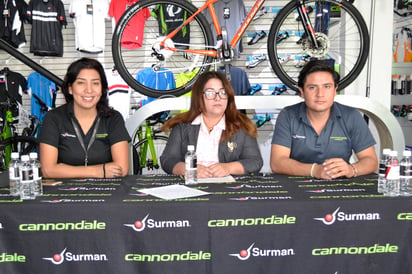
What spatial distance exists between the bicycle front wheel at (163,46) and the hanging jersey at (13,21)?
1.30 meters

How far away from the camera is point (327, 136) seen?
2242 millimetres

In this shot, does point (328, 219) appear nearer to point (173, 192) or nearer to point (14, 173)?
point (173, 192)

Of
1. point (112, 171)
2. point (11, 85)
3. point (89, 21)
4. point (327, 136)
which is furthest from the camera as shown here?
point (11, 85)

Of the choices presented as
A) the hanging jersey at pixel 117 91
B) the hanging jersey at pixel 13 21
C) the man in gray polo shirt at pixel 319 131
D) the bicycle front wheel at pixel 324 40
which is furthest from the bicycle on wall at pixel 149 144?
the man in gray polo shirt at pixel 319 131

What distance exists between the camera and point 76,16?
475cm

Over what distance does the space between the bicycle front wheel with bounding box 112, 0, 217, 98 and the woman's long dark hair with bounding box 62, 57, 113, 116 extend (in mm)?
580

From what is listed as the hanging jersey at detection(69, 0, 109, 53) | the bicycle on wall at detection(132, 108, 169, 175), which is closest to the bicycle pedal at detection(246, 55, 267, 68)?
the bicycle on wall at detection(132, 108, 169, 175)

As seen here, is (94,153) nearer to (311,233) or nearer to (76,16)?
(311,233)

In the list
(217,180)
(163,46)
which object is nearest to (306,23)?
(163,46)

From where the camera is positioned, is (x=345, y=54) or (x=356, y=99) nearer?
(x=356, y=99)

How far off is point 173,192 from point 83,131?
90 cm

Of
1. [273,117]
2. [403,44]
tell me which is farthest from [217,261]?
[403,44]

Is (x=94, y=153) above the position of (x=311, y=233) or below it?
above

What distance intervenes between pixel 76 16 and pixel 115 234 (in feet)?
13.1
